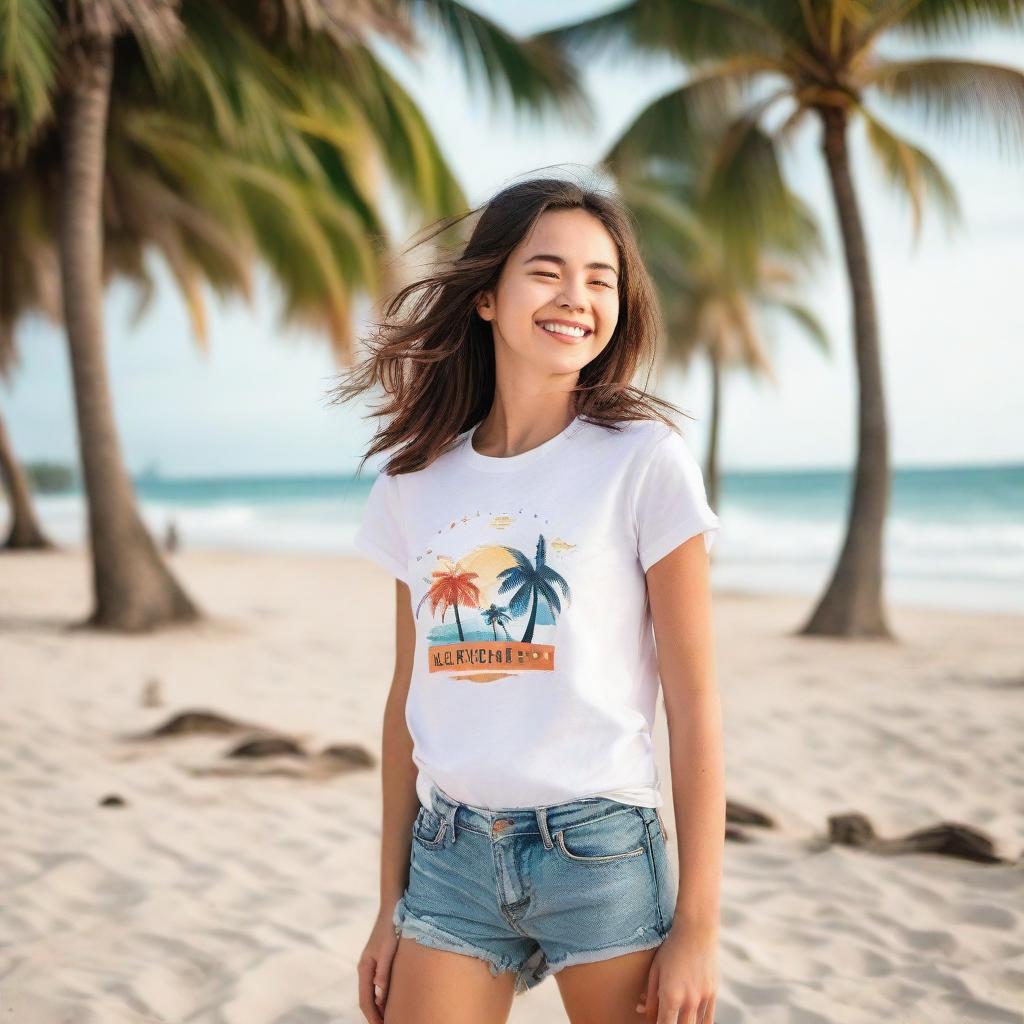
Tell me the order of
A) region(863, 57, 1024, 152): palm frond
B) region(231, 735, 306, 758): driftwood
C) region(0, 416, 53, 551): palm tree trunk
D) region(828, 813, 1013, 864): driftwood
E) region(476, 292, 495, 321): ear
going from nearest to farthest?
1. region(476, 292, 495, 321): ear
2. region(828, 813, 1013, 864): driftwood
3. region(231, 735, 306, 758): driftwood
4. region(863, 57, 1024, 152): palm frond
5. region(0, 416, 53, 551): palm tree trunk

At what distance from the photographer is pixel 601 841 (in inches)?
61.1

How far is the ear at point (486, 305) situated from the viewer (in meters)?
Answer: 1.88

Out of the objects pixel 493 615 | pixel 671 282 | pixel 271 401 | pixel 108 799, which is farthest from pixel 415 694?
pixel 271 401

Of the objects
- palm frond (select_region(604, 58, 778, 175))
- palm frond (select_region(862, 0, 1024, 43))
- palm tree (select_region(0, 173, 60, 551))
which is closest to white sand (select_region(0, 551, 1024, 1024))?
palm tree (select_region(0, 173, 60, 551))

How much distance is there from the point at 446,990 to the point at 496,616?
0.54 metres

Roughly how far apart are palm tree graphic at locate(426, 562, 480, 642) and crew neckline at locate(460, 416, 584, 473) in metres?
0.17

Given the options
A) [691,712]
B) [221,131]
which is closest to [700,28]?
[221,131]

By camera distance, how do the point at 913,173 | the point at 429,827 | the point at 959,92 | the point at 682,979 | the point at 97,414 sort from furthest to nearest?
the point at 913,173 → the point at 959,92 → the point at 97,414 → the point at 429,827 → the point at 682,979

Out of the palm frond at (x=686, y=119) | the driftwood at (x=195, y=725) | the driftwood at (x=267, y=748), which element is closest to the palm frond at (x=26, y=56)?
the driftwood at (x=195, y=725)

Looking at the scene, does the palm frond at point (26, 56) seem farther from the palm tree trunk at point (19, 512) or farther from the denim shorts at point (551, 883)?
Result: the palm tree trunk at point (19, 512)

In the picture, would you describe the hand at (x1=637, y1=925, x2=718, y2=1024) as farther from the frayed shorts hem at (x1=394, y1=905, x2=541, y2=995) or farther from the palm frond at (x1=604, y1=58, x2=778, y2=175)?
the palm frond at (x1=604, y1=58, x2=778, y2=175)

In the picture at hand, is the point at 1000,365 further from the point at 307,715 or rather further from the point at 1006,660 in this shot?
the point at 307,715

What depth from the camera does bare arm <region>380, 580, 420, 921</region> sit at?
180 cm

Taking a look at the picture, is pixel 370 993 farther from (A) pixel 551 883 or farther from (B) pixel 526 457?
(B) pixel 526 457
